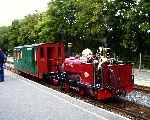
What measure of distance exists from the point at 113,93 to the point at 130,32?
60.4 ft

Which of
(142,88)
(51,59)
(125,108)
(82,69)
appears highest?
(51,59)

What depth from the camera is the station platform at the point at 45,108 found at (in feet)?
38.1

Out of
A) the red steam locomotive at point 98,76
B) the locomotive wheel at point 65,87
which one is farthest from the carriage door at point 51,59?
the locomotive wheel at point 65,87

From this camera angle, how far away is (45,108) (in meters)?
13.3

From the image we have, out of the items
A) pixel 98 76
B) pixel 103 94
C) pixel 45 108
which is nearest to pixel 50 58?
pixel 98 76

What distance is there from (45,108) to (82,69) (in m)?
6.30

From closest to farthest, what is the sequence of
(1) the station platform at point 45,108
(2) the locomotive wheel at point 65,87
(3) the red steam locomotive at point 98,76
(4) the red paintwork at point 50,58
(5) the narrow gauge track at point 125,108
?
(1) the station platform at point 45,108, (5) the narrow gauge track at point 125,108, (3) the red steam locomotive at point 98,76, (2) the locomotive wheel at point 65,87, (4) the red paintwork at point 50,58

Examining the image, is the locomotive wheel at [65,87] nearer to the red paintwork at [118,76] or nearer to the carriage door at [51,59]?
the carriage door at [51,59]

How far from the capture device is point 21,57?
33000mm

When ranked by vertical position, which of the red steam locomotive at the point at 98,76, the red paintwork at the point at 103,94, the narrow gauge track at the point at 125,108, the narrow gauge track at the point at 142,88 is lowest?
the narrow gauge track at the point at 125,108

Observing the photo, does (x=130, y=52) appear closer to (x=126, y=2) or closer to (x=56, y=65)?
(x=126, y=2)

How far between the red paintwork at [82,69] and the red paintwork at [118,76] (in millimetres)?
695

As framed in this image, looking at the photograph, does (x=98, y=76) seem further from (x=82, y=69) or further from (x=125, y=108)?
(x=125, y=108)

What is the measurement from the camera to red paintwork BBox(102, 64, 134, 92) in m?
17.9
